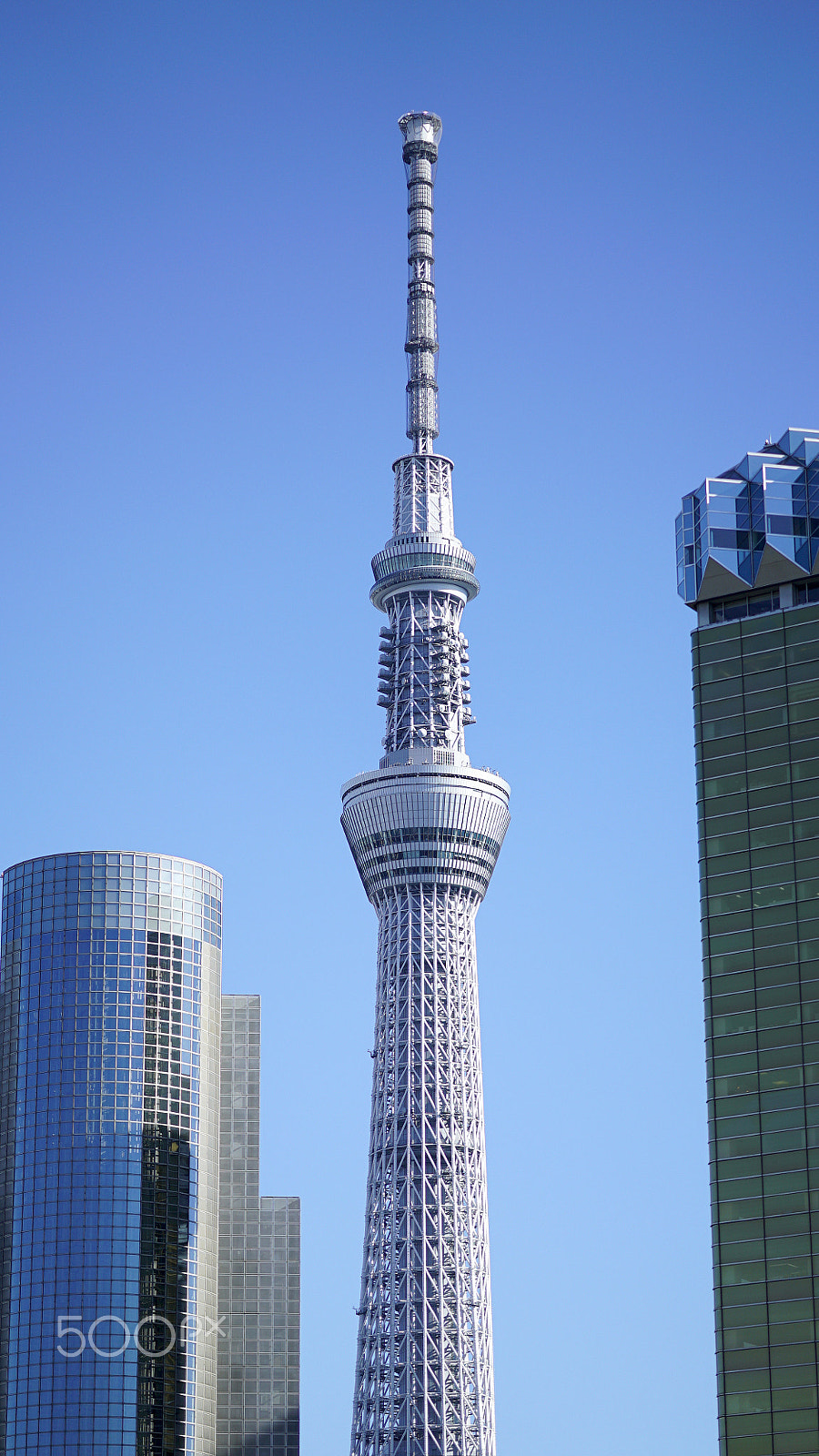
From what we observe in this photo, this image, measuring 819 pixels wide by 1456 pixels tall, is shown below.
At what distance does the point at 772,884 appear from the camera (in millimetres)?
171375

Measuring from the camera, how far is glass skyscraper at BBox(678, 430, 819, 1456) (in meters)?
158

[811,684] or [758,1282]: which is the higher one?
[811,684]

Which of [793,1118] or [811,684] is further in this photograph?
[811,684]

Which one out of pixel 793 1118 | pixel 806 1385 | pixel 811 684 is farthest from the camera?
pixel 811 684

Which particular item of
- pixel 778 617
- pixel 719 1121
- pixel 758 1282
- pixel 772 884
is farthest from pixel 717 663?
pixel 758 1282

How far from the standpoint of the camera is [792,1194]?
162 m

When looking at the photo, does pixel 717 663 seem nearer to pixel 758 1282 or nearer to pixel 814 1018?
pixel 814 1018

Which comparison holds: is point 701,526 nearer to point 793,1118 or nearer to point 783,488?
point 783,488

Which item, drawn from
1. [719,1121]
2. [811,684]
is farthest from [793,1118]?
[811,684]

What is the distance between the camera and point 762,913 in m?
171

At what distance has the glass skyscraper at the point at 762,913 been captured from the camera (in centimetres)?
15762

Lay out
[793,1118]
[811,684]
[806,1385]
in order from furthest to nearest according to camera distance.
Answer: [811,684] → [793,1118] → [806,1385]

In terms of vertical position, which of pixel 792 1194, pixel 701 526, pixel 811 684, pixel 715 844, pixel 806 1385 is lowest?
pixel 806 1385

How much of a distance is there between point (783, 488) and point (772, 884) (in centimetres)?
2968
